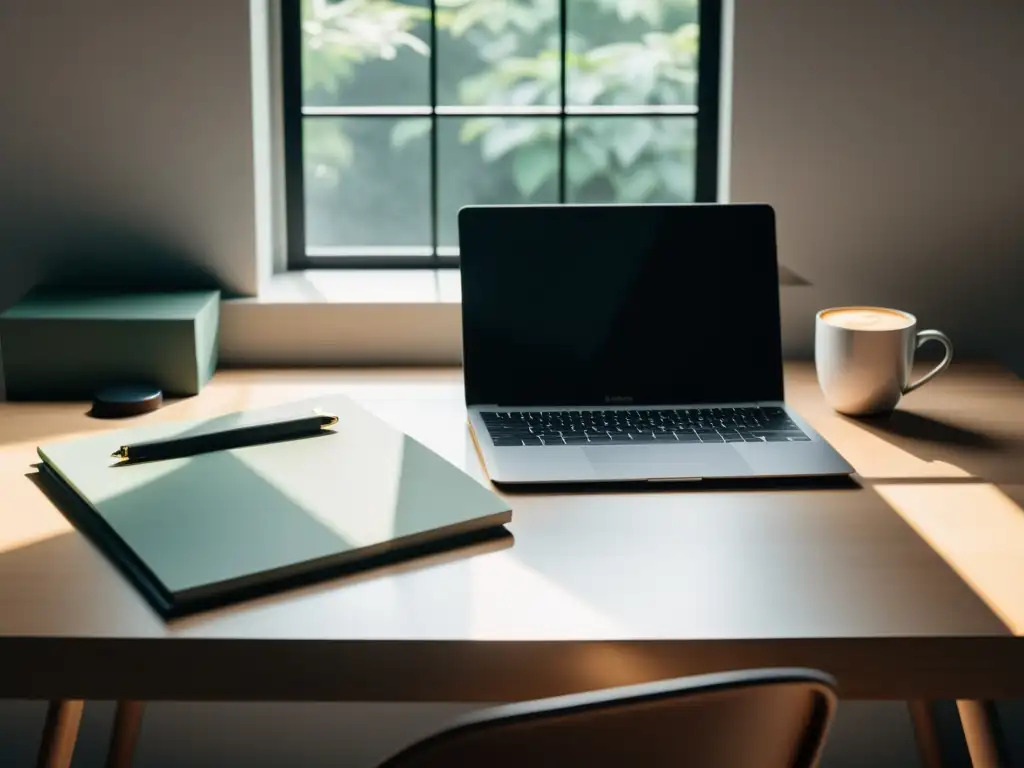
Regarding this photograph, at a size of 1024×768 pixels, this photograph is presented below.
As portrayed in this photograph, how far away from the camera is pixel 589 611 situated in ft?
3.19

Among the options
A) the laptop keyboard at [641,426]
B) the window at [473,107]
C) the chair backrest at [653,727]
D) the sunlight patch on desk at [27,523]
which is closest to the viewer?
the chair backrest at [653,727]

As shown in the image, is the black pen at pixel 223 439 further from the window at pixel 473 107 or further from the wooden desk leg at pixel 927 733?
the wooden desk leg at pixel 927 733

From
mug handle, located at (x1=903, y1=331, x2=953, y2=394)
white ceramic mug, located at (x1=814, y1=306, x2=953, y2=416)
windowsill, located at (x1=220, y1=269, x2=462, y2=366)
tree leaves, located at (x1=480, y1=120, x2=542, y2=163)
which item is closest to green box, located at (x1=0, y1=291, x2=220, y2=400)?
windowsill, located at (x1=220, y1=269, x2=462, y2=366)

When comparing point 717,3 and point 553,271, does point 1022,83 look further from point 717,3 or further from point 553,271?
point 553,271

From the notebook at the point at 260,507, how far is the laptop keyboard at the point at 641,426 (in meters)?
0.14

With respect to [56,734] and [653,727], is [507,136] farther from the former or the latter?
[653,727]

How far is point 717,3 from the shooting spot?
191 centimetres

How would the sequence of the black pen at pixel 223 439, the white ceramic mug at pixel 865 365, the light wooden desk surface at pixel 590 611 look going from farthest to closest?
the white ceramic mug at pixel 865 365
the black pen at pixel 223 439
the light wooden desk surface at pixel 590 611

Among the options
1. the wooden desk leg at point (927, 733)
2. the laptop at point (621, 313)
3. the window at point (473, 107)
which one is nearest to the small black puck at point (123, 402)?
the laptop at point (621, 313)

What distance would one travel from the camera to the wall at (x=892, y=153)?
68.7 inches

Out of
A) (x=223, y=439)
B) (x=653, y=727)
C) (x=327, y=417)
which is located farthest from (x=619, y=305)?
(x=653, y=727)

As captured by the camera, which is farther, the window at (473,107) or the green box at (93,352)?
the window at (473,107)

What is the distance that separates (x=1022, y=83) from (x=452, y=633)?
1.32 metres

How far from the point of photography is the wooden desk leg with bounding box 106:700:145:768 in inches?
63.8
